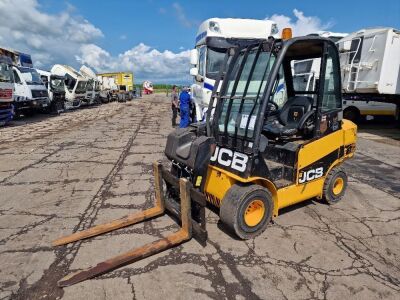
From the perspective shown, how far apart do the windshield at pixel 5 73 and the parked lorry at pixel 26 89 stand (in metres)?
0.53

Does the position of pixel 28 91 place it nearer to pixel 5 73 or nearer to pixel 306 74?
pixel 5 73

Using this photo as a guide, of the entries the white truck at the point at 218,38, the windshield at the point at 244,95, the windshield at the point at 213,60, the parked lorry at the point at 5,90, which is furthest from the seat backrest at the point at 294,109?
the parked lorry at the point at 5,90

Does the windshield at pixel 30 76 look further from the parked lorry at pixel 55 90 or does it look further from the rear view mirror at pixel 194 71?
the rear view mirror at pixel 194 71

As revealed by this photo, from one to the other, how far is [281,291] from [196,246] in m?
1.11

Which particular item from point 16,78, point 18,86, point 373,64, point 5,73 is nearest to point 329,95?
point 373,64

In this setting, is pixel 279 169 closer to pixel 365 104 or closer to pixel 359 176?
pixel 359 176

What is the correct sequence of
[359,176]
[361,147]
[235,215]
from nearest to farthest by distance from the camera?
1. [235,215]
2. [359,176]
3. [361,147]

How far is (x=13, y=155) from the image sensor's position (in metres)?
8.23

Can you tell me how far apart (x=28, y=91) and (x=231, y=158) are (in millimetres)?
14726

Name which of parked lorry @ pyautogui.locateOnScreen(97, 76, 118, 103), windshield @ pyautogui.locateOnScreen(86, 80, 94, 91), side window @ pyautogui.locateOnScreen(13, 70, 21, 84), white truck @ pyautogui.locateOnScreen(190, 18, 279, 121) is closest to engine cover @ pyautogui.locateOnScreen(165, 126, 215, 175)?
white truck @ pyautogui.locateOnScreen(190, 18, 279, 121)

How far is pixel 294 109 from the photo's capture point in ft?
15.1

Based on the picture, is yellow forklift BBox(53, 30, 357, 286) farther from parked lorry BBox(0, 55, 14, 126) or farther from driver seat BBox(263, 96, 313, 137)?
parked lorry BBox(0, 55, 14, 126)

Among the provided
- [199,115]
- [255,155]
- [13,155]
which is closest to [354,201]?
[255,155]

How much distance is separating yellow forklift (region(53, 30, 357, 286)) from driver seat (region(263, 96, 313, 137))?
14 millimetres
